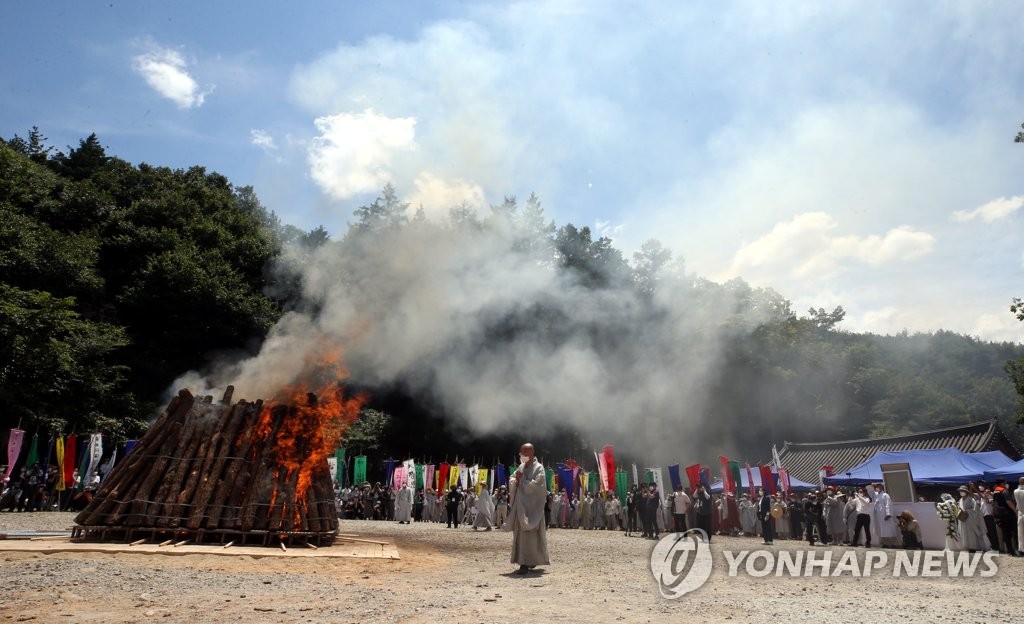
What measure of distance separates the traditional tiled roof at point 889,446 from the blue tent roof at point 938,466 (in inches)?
252

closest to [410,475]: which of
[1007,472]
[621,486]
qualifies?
[621,486]

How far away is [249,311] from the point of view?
35.4 m

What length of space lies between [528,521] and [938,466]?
17.8 m

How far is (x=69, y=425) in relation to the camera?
93.2 ft

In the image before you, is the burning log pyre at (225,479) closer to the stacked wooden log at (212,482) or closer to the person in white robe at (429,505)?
the stacked wooden log at (212,482)

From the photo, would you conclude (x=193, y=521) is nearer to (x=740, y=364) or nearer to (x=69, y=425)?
(x=69, y=425)

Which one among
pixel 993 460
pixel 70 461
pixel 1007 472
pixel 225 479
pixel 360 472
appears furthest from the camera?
pixel 360 472

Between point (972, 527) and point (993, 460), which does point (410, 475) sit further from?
point (993, 460)

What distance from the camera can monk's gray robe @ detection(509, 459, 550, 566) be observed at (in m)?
10.0

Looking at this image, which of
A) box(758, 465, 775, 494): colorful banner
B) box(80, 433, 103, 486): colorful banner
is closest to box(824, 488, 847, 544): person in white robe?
box(758, 465, 775, 494): colorful banner

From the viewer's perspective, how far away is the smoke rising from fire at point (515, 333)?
894 inches

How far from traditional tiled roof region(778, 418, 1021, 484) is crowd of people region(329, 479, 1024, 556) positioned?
866 centimetres

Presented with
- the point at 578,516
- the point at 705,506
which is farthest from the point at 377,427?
the point at 705,506

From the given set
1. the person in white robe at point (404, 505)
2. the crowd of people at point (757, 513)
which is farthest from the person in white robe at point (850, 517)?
the person in white robe at point (404, 505)
